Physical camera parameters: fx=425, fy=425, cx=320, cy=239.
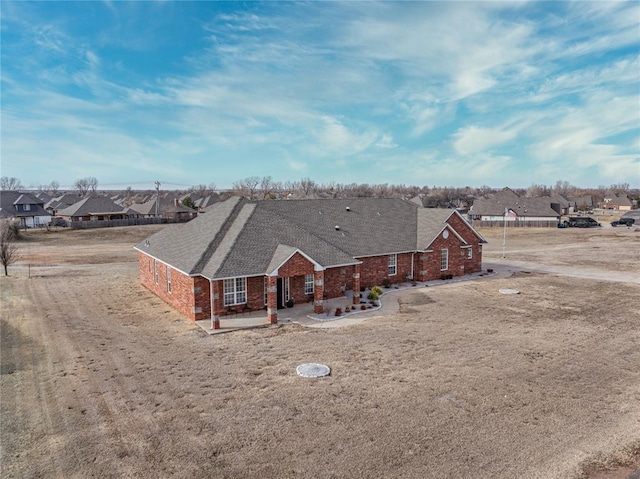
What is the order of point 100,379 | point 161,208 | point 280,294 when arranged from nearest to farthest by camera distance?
point 100,379, point 280,294, point 161,208

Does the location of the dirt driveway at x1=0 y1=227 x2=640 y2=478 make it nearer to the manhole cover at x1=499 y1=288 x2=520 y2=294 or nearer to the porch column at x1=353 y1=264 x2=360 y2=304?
the manhole cover at x1=499 y1=288 x2=520 y2=294

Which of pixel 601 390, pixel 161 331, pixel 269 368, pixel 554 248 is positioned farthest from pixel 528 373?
pixel 554 248

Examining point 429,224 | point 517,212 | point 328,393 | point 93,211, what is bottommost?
point 328,393

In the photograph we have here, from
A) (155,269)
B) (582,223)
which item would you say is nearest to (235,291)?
(155,269)

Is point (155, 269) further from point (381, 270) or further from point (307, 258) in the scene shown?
point (381, 270)

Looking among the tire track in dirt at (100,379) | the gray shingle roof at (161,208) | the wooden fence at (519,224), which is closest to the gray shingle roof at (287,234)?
the tire track in dirt at (100,379)

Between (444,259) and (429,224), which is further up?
(429,224)
